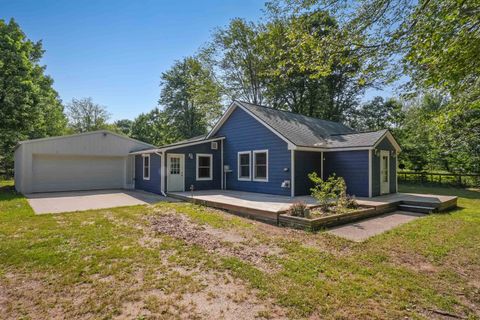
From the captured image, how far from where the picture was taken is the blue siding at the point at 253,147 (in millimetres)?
10617

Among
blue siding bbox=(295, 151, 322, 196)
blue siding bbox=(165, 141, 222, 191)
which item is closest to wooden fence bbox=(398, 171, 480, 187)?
blue siding bbox=(295, 151, 322, 196)

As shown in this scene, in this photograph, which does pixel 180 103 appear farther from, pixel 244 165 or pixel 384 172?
pixel 384 172

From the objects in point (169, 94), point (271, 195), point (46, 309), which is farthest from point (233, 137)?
point (169, 94)

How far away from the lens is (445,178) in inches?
699

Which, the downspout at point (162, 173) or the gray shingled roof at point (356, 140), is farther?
the downspout at point (162, 173)

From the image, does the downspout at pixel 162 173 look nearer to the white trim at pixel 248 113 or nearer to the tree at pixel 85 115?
the white trim at pixel 248 113

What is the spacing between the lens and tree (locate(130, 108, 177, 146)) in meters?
32.2

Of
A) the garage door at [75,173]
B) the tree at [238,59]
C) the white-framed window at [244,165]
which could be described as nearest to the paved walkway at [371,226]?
the white-framed window at [244,165]

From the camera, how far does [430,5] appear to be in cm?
439

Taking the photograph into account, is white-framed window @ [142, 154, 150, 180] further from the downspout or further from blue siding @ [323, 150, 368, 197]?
blue siding @ [323, 150, 368, 197]

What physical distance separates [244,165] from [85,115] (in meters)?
31.5

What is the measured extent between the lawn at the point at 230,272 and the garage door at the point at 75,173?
8536 mm

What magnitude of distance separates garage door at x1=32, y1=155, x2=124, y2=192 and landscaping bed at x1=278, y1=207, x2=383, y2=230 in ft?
41.5

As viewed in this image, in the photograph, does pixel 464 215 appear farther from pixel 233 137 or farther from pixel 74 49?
pixel 74 49
